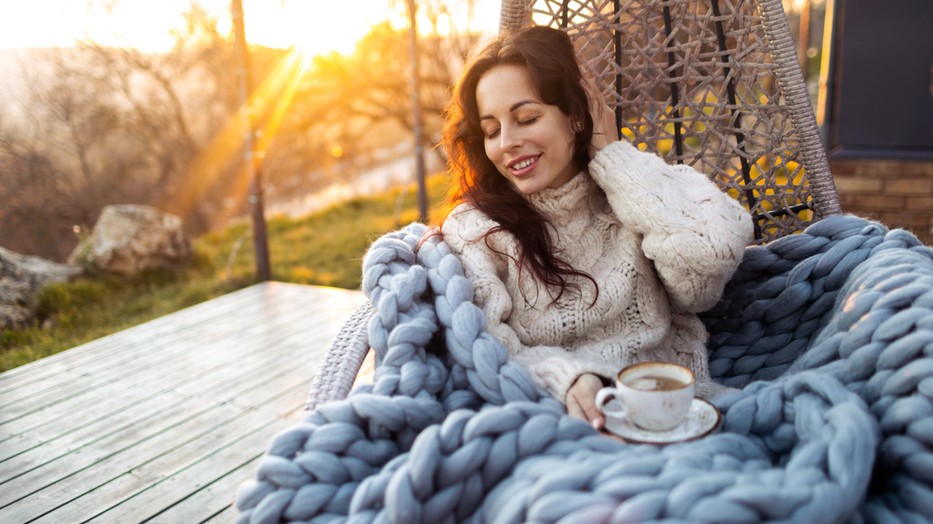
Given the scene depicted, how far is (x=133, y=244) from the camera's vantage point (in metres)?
4.59

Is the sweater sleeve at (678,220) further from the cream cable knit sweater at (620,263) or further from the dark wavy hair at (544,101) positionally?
the dark wavy hair at (544,101)

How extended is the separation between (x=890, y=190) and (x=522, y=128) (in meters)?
2.61

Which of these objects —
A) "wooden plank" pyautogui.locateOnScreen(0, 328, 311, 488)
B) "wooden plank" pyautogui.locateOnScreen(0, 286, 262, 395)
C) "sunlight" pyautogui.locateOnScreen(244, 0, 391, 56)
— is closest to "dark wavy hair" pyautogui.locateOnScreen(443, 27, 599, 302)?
"wooden plank" pyautogui.locateOnScreen(0, 328, 311, 488)

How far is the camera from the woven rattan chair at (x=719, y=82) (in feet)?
5.70

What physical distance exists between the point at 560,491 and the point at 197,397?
1.99 m

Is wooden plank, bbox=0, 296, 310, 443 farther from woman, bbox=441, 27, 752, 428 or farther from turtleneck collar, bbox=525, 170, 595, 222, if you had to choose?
turtleneck collar, bbox=525, 170, 595, 222

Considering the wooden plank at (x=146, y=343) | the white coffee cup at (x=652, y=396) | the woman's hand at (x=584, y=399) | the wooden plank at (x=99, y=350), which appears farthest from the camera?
the wooden plank at (x=99, y=350)

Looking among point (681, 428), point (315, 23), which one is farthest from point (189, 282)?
point (681, 428)

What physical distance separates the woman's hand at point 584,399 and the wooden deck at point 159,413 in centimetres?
102

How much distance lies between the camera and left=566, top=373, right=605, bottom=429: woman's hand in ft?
3.93

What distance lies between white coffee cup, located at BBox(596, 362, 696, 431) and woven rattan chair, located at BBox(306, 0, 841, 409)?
910 millimetres

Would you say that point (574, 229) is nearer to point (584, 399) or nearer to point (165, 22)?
point (584, 399)

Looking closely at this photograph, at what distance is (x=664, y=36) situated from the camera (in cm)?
190

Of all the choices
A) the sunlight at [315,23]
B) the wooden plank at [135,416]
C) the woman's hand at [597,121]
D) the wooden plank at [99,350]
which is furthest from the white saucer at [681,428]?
the sunlight at [315,23]
